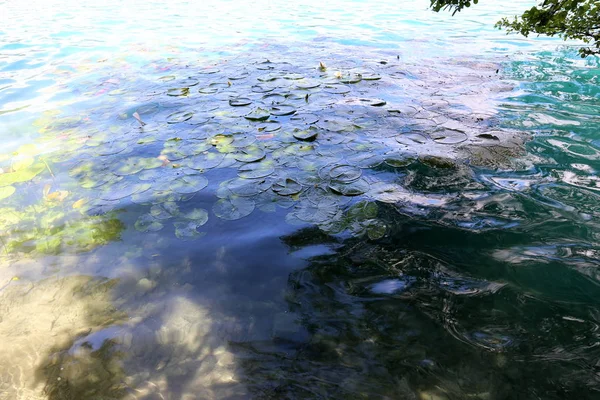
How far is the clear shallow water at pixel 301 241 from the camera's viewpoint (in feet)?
5.46

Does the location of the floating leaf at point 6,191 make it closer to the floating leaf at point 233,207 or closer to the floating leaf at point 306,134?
the floating leaf at point 233,207

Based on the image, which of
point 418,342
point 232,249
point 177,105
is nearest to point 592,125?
point 418,342

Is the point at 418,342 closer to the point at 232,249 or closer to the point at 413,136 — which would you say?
the point at 232,249

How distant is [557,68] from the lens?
5.79 m

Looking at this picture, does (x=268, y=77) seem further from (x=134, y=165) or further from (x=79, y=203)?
(x=79, y=203)

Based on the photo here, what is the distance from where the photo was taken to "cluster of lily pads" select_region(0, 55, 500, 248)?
271 centimetres

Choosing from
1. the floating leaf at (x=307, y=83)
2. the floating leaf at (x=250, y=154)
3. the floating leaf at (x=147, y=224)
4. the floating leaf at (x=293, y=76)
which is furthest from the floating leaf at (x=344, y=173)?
the floating leaf at (x=293, y=76)

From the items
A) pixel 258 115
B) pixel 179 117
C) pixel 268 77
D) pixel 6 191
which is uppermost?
pixel 268 77

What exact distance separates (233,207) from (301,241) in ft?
2.12

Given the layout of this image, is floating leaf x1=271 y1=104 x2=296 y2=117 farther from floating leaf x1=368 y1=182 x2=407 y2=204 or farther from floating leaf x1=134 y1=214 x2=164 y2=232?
floating leaf x1=134 y1=214 x2=164 y2=232

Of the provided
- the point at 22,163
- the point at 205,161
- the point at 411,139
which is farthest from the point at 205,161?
the point at 411,139

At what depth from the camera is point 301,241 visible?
2408mm

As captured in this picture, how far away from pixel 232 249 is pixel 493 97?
430 cm

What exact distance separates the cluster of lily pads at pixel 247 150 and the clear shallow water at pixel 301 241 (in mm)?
24
